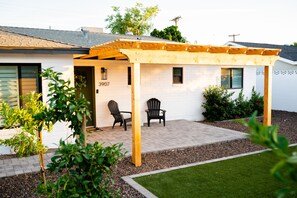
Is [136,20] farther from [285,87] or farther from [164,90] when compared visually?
[164,90]

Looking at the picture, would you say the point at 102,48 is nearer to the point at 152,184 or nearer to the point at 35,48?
the point at 35,48

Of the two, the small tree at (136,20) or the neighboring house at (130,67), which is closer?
the neighboring house at (130,67)

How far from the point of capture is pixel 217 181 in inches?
201

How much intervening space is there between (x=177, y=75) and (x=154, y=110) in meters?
2.30

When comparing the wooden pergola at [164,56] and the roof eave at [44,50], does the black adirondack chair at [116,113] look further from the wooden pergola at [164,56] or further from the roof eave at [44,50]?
the roof eave at [44,50]

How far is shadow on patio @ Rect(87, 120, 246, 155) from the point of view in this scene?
7.73m

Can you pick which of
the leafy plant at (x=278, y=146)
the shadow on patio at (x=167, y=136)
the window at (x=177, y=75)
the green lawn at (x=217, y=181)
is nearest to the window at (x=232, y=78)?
the window at (x=177, y=75)

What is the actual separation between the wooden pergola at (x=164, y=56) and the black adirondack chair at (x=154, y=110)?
2.98 m

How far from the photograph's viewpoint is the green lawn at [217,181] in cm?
459

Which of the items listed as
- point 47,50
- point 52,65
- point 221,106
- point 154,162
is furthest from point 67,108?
point 221,106

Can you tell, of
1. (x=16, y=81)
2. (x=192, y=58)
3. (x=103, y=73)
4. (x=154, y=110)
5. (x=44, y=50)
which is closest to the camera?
(x=44, y=50)

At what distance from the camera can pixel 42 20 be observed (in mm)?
30125

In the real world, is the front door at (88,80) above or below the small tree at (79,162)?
above

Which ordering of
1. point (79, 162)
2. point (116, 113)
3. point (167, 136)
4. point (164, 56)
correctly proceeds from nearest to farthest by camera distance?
1. point (79, 162)
2. point (164, 56)
3. point (167, 136)
4. point (116, 113)
